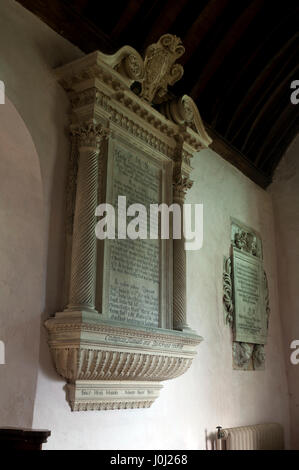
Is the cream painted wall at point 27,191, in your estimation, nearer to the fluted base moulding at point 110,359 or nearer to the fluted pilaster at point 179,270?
the fluted base moulding at point 110,359

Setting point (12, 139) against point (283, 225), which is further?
point (283, 225)

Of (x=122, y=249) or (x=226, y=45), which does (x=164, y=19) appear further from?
(x=122, y=249)

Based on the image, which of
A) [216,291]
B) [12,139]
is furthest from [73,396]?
[216,291]

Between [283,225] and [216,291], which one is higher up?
[283,225]

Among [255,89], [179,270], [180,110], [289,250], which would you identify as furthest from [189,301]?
[255,89]

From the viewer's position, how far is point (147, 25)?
4477 mm

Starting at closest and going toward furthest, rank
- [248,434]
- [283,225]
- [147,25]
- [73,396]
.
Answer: [73,396] < [147,25] < [248,434] < [283,225]

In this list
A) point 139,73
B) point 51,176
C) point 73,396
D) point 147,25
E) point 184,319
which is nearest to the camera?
point 73,396

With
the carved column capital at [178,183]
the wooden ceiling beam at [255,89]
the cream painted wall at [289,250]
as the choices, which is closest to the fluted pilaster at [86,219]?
the carved column capital at [178,183]

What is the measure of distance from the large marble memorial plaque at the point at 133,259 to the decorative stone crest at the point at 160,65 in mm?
554

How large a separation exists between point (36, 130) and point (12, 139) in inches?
6.6

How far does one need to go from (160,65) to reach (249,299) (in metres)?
2.79

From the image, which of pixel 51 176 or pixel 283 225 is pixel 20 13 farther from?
pixel 283 225

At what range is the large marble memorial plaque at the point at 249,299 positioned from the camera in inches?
214
